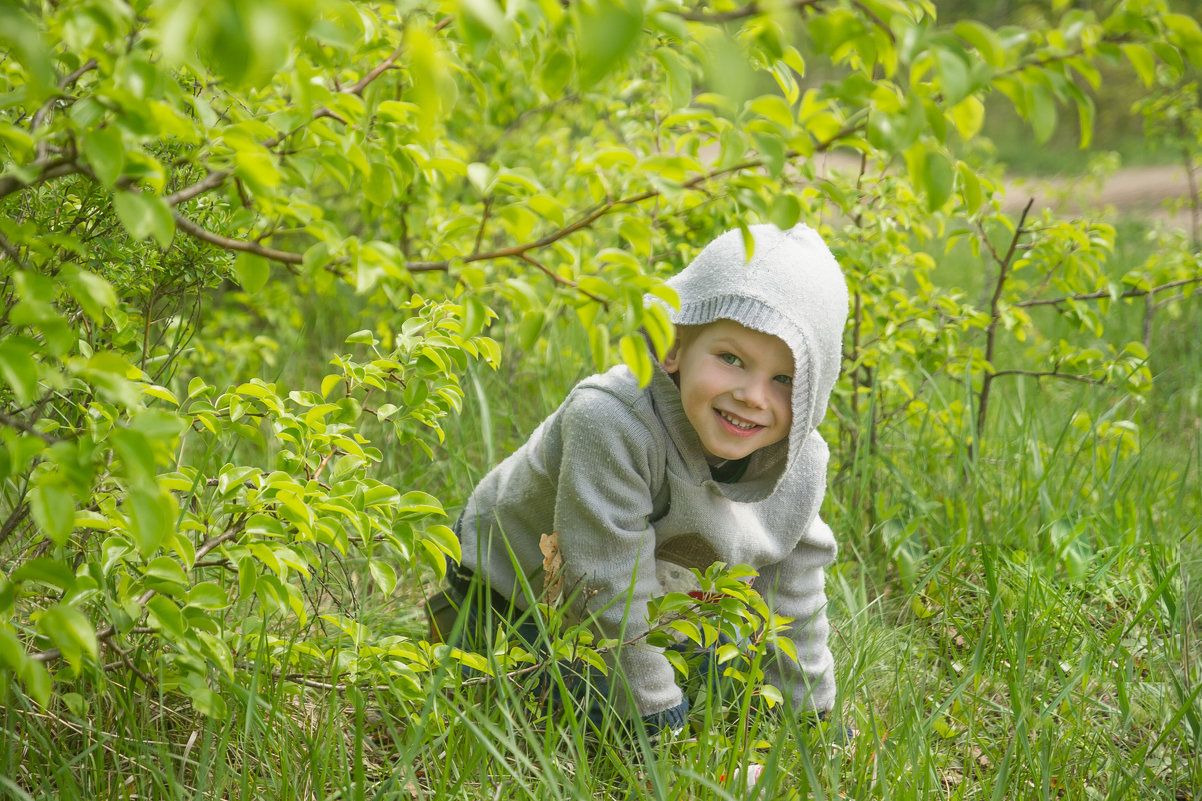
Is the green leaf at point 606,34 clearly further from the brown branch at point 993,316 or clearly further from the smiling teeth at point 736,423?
the brown branch at point 993,316

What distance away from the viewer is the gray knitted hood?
5.65 ft

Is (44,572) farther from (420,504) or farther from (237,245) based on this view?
(420,504)

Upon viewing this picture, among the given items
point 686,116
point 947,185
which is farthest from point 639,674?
point 947,185

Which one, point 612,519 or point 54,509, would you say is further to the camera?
point 612,519

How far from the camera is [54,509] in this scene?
2.95ft

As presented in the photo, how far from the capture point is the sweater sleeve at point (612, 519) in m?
1.82

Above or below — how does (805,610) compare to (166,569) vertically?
below

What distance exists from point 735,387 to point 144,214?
44.8 inches

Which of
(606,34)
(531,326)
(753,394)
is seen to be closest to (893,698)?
(753,394)

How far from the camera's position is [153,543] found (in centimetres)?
91

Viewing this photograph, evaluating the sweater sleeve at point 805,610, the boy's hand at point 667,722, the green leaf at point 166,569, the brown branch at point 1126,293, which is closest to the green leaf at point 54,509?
the green leaf at point 166,569

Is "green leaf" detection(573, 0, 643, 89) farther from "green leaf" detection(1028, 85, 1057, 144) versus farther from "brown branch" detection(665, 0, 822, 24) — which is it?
"green leaf" detection(1028, 85, 1057, 144)

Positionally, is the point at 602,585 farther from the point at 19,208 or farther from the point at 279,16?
the point at 279,16

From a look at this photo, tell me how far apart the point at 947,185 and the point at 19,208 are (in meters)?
1.47
